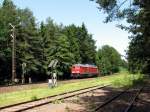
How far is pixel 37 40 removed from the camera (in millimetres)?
91812

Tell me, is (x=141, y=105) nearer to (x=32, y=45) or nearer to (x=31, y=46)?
(x=31, y=46)

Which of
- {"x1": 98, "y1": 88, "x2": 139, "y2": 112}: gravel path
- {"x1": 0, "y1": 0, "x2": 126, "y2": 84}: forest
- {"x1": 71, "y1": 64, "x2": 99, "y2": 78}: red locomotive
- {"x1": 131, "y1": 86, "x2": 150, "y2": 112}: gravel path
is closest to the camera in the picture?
{"x1": 98, "y1": 88, "x2": 139, "y2": 112}: gravel path

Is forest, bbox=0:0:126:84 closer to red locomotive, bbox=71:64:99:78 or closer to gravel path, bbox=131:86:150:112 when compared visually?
red locomotive, bbox=71:64:99:78

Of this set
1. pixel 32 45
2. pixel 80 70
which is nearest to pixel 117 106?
pixel 80 70

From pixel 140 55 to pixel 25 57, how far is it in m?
30.0

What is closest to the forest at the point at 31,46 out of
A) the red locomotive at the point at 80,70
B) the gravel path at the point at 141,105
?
the red locomotive at the point at 80,70

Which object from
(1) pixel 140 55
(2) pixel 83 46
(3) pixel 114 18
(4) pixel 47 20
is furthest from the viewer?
(2) pixel 83 46

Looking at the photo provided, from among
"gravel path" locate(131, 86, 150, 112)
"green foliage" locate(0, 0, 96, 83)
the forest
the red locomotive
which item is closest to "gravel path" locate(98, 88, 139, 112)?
"gravel path" locate(131, 86, 150, 112)

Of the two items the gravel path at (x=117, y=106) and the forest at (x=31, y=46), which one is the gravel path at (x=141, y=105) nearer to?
the gravel path at (x=117, y=106)

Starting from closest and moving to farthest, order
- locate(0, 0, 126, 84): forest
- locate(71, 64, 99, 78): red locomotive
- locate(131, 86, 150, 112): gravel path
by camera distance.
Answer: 1. locate(131, 86, 150, 112): gravel path
2. locate(0, 0, 126, 84): forest
3. locate(71, 64, 99, 78): red locomotive

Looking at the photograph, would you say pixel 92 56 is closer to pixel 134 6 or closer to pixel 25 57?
pixel 25 57

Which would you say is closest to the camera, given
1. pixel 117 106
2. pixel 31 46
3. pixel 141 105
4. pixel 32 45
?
pixel 117 106

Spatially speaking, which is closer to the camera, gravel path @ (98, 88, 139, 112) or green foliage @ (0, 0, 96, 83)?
gravel path @ (98, 88, 139, 112)

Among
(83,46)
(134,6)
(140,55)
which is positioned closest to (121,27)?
(134,6)
